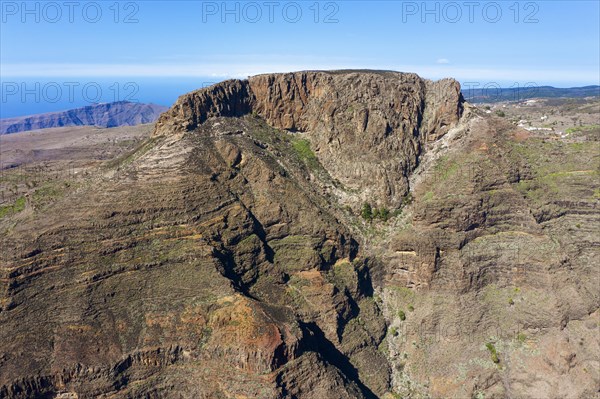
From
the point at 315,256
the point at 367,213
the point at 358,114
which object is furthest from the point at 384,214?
the point at 358,114

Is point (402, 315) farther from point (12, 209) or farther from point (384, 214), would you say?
point (12, 209)

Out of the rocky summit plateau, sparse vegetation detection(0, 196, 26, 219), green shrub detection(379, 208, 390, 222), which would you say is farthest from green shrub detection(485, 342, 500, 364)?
sparse vegetation detection(0, 196, 26, 219)

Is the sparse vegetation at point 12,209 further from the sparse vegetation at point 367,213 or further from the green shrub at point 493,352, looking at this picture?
the green shrub at point 493,352

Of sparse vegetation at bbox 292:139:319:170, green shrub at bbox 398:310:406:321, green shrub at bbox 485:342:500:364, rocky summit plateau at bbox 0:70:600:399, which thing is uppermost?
sparse vegetation at bbox 292:139:319:170

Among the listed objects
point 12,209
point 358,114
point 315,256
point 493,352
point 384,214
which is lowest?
point 493,352

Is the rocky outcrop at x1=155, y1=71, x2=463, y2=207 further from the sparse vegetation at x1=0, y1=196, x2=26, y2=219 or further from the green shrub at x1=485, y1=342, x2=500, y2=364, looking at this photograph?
the sparse vegetation at x1=0, y1=196, x2=26, y2=219

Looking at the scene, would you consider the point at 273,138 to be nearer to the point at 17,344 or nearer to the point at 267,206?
the point at 267,206
